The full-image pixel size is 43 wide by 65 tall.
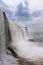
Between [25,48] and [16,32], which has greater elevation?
[16,32]

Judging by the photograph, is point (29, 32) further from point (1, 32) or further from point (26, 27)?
point (1, 32)

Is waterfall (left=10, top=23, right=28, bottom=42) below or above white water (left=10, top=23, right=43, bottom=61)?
above

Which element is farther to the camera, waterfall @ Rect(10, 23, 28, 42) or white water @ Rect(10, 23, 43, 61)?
waterfall @ Rect(10, 23, 28, 42)

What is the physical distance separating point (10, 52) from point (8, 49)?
334mm

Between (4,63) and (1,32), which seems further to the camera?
(1,32)

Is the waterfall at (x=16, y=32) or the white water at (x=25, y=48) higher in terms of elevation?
the waterfall at (x=16, y=32)

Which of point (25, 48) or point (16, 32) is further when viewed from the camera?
point (16, 32)

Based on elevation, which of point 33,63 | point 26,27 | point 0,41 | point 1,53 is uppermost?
point 26,27

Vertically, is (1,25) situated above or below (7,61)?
above

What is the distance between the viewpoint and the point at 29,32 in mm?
14141

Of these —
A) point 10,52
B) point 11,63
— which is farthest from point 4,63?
point 10,52

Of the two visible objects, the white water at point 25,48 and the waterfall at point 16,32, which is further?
the waterfall at point 16,32

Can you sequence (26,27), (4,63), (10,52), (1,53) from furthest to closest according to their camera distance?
(26,27), (10,52), (1,53), (4,63)

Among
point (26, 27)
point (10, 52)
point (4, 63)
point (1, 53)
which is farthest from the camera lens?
point (26, 27)
